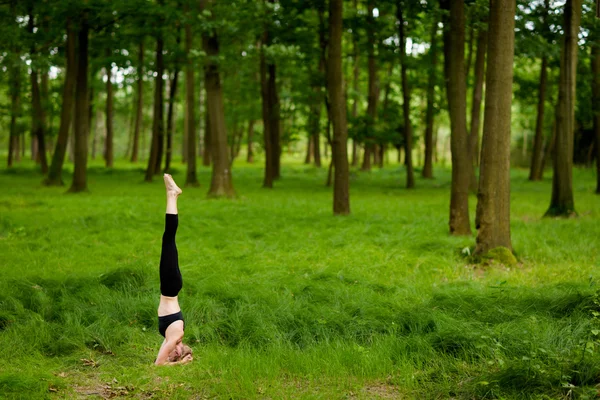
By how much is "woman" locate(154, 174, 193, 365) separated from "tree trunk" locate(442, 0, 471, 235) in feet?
31.0

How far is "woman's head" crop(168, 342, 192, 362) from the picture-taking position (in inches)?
228

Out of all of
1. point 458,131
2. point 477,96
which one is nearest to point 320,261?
point 458,131

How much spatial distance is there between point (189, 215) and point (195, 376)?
10826 millimetres

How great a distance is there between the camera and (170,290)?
5.58m

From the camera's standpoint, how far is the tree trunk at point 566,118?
1644 centimetres

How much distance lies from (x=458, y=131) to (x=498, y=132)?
279 cm

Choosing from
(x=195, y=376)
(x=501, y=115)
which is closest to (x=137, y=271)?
(x=195, y=376)

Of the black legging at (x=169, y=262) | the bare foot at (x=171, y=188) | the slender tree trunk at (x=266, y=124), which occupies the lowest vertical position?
the black legging at (x=169, y=262)

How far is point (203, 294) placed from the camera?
859cm

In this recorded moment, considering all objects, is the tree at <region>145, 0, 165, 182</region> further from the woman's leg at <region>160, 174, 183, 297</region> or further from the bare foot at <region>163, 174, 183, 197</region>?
the woman's leg at <region>160, 174, 183, 297</region>

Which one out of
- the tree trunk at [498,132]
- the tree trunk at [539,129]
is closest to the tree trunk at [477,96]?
the tree trunk at [539,129]

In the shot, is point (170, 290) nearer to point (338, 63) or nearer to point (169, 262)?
point (169, 262)

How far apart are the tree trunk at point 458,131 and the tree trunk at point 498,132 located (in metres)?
2.41

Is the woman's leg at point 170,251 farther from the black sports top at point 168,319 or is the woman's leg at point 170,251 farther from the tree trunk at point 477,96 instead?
the tree trunk at point 477,96
